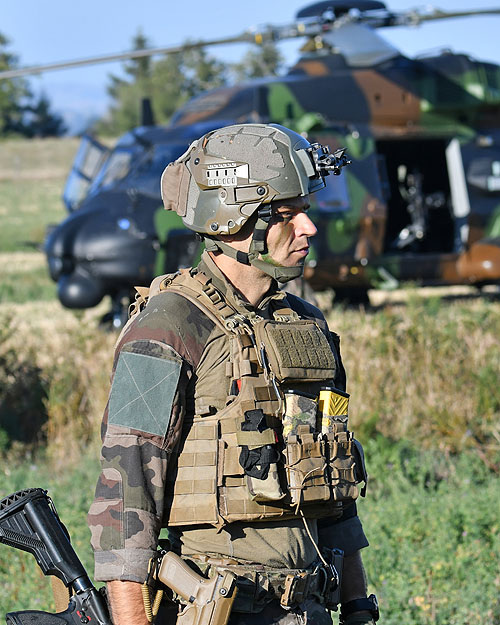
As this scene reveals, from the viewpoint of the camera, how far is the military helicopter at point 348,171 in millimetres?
9992

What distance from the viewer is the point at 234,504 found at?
2.32m

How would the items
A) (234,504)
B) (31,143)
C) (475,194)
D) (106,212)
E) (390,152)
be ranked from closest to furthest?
(234,504) < (106,212) < (475,194) < (390,152) < (31,143)

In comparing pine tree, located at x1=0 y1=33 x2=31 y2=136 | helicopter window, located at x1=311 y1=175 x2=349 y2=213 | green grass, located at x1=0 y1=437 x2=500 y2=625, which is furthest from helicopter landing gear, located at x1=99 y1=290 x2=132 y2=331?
pine tree, located at x1=0 y1=33 x2=31 y2=136

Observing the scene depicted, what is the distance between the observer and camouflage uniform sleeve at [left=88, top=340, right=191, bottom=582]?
88.3 inches

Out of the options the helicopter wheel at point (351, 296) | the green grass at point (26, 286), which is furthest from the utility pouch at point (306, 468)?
the green grass at point (26, 286)

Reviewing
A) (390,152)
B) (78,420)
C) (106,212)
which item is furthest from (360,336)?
→ (390,152)

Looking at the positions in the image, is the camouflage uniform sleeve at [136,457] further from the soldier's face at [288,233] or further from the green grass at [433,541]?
the green grass at [433,541]

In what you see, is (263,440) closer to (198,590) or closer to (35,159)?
(198,590)

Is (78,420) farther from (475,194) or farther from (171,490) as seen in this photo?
(475,194)

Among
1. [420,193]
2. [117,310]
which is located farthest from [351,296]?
[117,310]

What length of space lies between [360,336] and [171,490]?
4.89m

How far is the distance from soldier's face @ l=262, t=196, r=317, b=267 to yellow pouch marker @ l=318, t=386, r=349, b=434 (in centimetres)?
35

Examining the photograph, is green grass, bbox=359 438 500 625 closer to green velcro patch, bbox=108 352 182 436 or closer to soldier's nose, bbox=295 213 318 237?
soldier's nose, bbox=295 213 318 237

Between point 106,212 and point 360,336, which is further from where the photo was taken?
point 106,212
